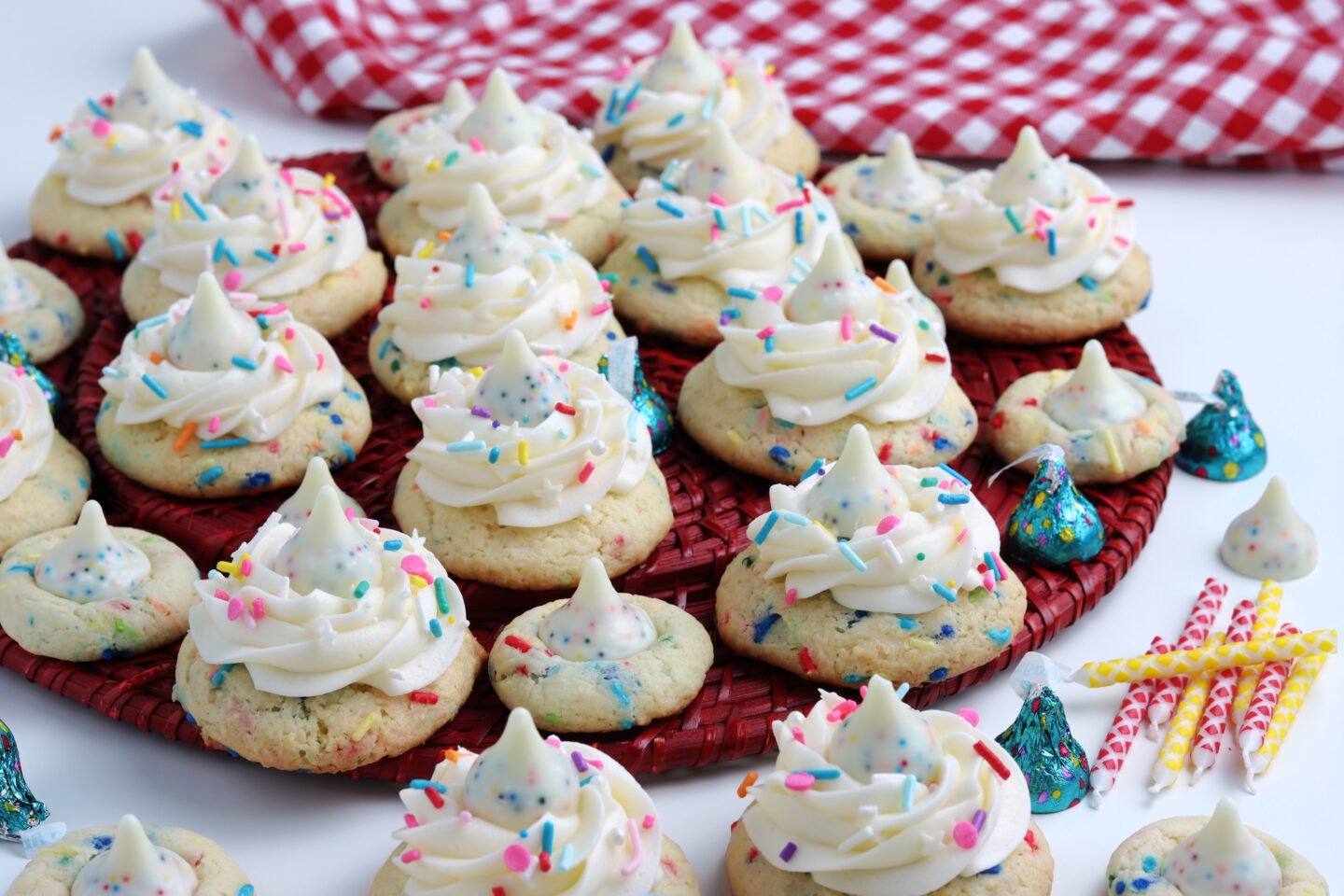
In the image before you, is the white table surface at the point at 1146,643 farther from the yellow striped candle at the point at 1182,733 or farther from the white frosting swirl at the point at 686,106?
the white frosting swirl at the point at 686,106

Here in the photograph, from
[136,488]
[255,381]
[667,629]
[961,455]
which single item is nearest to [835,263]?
[961,455]

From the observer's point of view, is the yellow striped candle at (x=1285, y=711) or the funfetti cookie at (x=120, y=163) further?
the funfetti cookie at (x=120, y=163)

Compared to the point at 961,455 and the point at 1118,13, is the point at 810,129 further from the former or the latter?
the point at 961,455

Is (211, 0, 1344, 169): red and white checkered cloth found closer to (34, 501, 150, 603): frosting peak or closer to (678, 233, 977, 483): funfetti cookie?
(678, 233, 977, 483): funfetti cookie

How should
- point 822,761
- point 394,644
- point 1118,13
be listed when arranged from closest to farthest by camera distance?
1. point 822,761
2. point 394,644
3. point 1118,13

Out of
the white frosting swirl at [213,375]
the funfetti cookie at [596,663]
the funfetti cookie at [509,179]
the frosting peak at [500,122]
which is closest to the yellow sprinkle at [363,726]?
the funfetti cookie at [596,663]

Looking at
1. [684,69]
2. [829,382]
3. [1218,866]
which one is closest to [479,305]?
[829,382]
